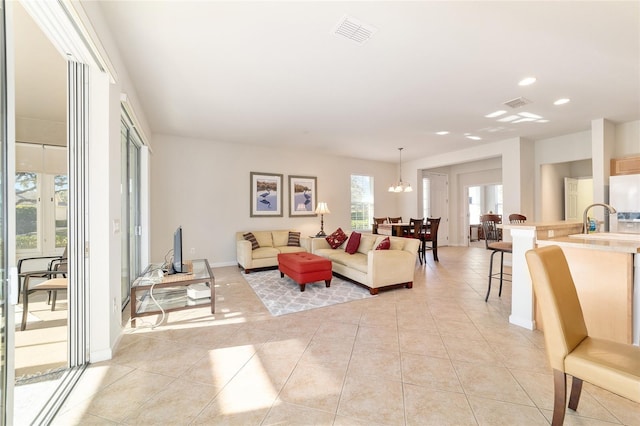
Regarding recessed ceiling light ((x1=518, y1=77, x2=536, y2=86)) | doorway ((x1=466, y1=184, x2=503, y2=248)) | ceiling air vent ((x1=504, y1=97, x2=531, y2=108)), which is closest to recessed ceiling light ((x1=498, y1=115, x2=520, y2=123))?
ceiling air vent ((x1=504, y1=97, x2=531, y2=108))

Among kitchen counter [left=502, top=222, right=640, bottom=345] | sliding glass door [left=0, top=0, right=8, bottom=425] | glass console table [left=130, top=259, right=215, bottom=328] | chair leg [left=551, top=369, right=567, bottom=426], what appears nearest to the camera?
sliding glass door [left=0, top=0, right=8, bottom=425]

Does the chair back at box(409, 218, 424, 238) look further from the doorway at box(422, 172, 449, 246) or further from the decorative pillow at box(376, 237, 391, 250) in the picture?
the doorway at box(422, 172, 449, 246)

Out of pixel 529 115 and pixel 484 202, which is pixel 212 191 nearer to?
pixel 529 115

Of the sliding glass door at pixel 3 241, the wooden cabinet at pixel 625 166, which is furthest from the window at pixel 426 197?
the sliding glass door at pixel 3 241

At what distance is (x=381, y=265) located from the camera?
12.4 ft

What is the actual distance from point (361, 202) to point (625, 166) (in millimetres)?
5142

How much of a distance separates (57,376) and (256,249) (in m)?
3.54

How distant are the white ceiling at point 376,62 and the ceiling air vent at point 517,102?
119 mm

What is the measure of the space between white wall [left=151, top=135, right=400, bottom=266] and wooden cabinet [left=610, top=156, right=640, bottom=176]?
18.1 feet

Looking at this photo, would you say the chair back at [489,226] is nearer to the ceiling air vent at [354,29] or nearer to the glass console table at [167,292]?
the ceiling air vent at [354,29]

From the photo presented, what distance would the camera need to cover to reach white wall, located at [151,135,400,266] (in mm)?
5156

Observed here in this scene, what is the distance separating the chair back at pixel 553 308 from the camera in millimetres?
1301

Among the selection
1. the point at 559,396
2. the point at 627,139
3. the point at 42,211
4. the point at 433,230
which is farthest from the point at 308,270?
the point at 627,139

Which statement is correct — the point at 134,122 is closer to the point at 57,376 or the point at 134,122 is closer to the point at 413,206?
the point at 57,376
